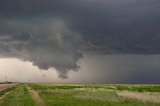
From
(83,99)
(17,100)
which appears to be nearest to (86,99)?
(83,99)

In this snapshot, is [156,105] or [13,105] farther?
[13,105]

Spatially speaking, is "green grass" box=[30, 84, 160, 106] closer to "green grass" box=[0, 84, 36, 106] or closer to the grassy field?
the grassy field

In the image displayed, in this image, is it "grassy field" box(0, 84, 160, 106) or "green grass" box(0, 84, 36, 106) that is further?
"grassy field" box(0, 84, 160, 106)

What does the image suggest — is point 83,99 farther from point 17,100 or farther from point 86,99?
point 17,100

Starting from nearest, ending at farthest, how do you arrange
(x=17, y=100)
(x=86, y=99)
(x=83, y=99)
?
1. (x=17, y=100)
2. (x=86, y=99)
3. (x=83, y=99)

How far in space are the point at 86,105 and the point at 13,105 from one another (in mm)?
7804

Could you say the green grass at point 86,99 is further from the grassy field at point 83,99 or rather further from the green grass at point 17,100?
the green grass at point 17,100

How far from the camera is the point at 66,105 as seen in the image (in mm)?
37812

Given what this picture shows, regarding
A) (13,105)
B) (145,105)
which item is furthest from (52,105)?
(145,105)

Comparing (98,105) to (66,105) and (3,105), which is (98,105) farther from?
(3,105)

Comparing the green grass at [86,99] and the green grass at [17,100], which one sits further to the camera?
the green grass at [86,99]

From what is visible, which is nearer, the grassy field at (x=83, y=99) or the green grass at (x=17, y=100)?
the green grass at (x=17, y=100)

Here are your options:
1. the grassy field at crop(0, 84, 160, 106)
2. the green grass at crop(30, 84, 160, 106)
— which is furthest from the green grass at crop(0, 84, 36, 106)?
the green grass at crop(30, 84, 160, 106)

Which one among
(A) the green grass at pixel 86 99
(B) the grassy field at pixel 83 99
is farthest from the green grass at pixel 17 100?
(A) the green grass at pixel 86 99
